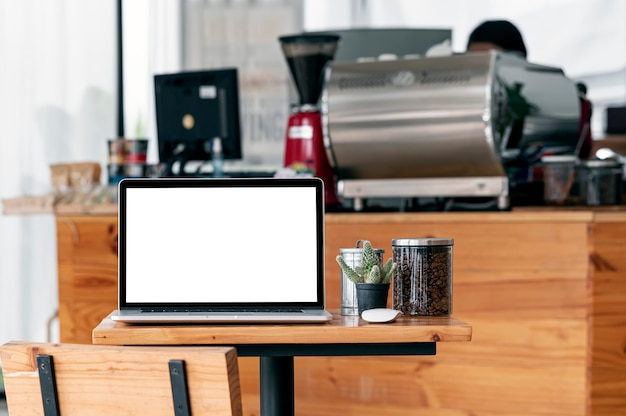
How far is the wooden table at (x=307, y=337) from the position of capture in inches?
54.1

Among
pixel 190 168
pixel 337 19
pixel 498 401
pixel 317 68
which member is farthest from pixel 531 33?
pixel 498 401

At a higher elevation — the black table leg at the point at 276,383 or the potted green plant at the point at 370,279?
the potted green plant at the point at 370,279

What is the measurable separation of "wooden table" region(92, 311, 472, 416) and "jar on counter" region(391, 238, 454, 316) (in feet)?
0.29

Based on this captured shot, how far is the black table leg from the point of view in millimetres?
1531

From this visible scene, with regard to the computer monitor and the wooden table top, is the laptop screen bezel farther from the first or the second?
the computer monitor

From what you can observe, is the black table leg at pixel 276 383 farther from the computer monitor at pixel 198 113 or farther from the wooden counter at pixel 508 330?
the computer monitor at pixel 198 113

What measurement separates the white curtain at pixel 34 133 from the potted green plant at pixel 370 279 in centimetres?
292

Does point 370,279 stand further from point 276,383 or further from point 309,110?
point 309,110

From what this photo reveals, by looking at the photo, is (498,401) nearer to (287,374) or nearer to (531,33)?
(287,374)

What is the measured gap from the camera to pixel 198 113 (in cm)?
309

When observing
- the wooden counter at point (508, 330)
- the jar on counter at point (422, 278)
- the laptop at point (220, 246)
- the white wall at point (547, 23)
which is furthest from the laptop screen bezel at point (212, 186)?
the white wall at point (547, 23)

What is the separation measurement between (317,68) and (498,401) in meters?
1.12

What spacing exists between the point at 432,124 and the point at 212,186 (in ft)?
3.87

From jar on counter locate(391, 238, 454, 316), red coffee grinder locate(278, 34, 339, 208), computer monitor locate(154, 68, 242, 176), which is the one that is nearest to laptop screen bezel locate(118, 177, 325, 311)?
jar on counter locate(391, 238, 454, 316)
